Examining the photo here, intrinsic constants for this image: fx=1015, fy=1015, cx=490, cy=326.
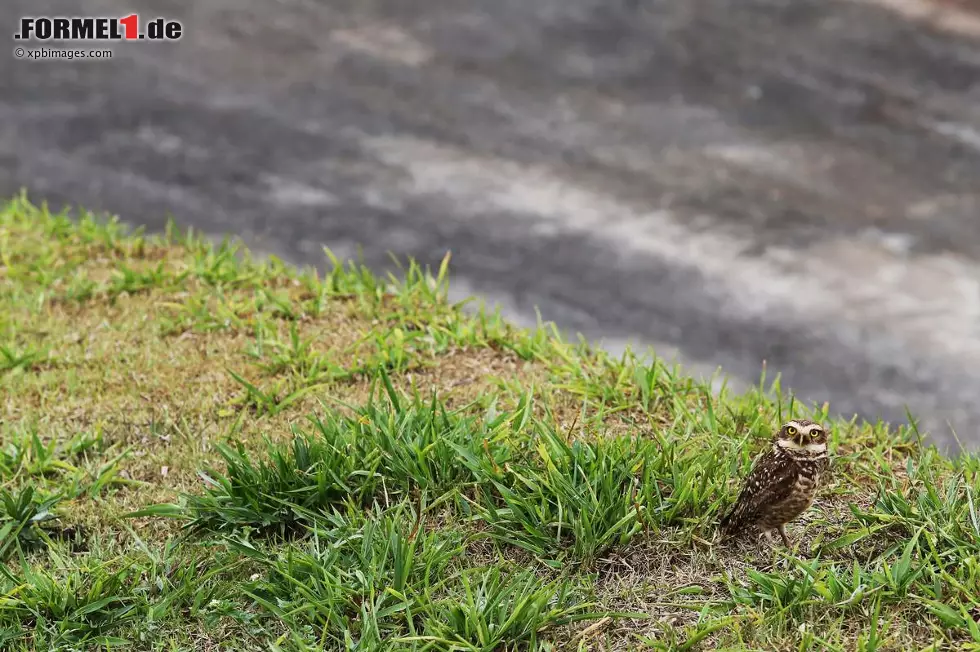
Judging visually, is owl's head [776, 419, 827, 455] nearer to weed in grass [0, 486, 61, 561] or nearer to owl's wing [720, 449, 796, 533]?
owl's wing [720, 449, 796, 533]

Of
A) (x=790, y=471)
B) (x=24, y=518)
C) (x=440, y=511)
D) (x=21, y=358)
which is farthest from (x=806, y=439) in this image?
(x=21, y=358)

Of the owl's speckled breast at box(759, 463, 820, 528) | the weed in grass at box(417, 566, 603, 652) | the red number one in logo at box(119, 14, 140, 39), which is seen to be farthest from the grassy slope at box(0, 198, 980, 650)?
the red number one in logo at box(119, 14, 140, 39)

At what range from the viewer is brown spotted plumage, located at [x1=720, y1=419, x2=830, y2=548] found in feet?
10.2

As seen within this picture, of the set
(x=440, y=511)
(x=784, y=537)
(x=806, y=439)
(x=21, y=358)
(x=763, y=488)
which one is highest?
(x=806, y=439)

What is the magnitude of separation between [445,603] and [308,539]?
693 millimetres

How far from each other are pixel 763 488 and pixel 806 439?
20 cm

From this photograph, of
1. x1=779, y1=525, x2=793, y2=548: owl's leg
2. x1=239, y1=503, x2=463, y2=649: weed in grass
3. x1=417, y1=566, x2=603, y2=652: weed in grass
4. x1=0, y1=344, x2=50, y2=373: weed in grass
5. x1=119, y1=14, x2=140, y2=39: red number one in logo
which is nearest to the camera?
x1=417, y1=566, x2=603, y2=652: weed in grass

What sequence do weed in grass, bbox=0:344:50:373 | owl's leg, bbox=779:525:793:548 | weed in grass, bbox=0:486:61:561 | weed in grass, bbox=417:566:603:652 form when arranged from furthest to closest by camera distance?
weed in grass, bbox=0:344:50:373 < weed in grass, bbox=0:486:61:561 < owl's leg, bbox=779:525:793:548 < weed in grass, bbox=417:566:603:652

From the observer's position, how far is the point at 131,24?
31.4 ft

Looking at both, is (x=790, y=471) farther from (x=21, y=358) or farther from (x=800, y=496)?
(x=21, y=358)

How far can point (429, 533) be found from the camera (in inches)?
138

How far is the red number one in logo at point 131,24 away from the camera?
9445mm

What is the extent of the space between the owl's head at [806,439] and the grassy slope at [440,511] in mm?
373

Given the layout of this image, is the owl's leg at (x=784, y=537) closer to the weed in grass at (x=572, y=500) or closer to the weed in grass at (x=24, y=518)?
the weed in grass at (x=572, y=500)
